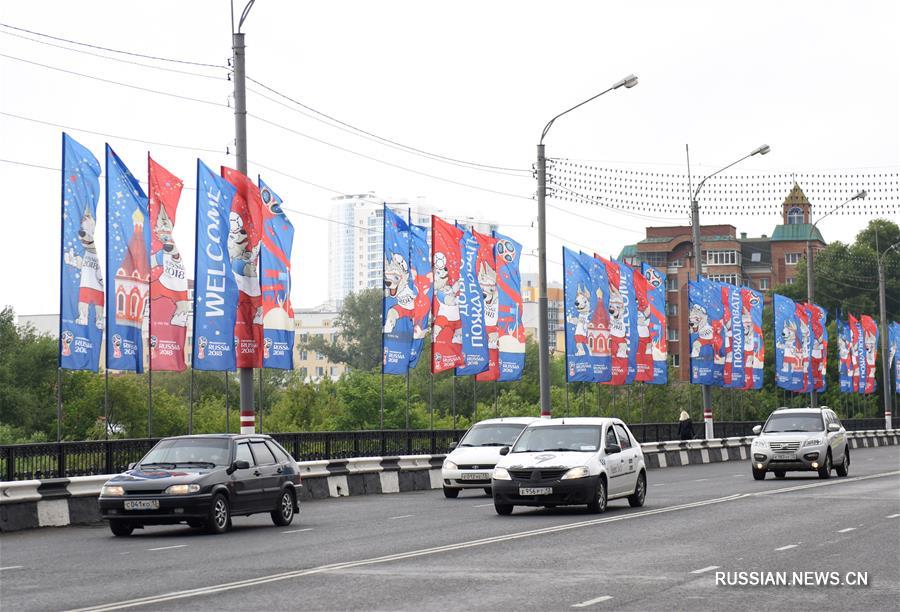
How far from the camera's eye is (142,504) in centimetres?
1928

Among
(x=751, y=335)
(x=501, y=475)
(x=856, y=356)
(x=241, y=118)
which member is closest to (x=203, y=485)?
(x=501, y=475)

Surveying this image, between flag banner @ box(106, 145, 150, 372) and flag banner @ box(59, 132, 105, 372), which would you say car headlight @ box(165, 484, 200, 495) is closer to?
flag banner @ box(59, 132, 105, 372)

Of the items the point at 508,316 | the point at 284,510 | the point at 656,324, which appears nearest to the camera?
the point at 284,510

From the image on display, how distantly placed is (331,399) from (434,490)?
86.6 metres

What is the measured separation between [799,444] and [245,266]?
1445cm

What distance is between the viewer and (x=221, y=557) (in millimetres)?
15914

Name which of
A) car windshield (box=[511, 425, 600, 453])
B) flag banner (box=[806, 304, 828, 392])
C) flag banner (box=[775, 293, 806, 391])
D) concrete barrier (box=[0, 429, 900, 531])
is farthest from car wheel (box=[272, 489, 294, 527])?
flag banner (box=[806, 304, 828, 392])

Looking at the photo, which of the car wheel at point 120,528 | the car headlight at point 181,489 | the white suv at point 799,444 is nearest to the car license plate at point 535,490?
the car headlight at point 181,489

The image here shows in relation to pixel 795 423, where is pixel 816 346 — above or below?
above

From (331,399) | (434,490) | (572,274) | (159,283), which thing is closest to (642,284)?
(572,274)

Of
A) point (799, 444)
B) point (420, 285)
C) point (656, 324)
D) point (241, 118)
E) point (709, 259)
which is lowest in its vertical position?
point (799, 444)

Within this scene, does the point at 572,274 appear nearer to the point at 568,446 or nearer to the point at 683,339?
the point at 568,446

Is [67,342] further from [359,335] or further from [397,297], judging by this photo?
[359,335]

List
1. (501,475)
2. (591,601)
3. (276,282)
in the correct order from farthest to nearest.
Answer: (276,282) → (501,475) → (591,601)
